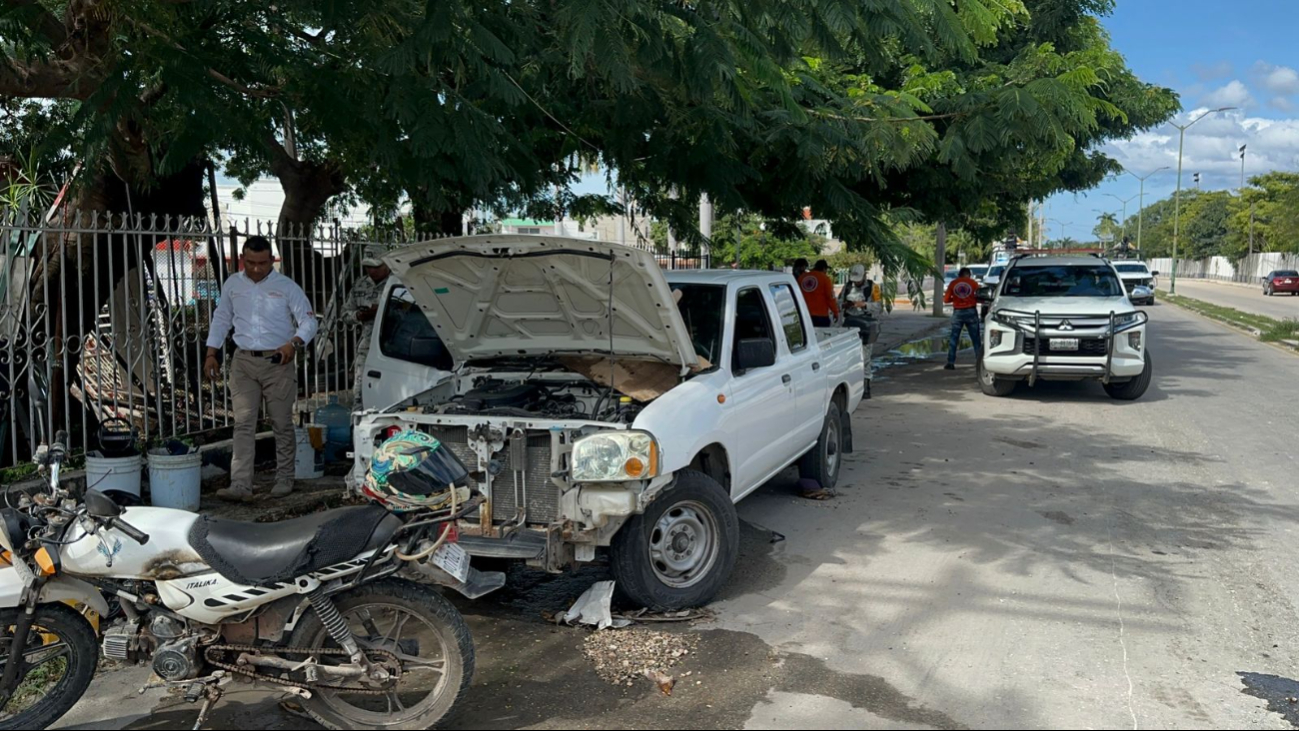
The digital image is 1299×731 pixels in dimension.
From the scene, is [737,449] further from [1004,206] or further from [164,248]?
[1004,206]

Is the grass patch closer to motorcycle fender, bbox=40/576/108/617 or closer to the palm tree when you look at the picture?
motorcycle fender, bbox=40/576/108/617

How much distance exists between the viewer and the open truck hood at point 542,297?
5.81m

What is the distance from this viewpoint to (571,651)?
5.10 metres

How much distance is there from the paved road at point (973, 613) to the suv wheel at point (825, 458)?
23 centimetres

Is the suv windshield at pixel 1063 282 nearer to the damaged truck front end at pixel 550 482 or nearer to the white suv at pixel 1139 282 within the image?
the damaged truck front end at pixel 550 482

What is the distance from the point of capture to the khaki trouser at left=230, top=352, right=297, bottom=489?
7660 mm

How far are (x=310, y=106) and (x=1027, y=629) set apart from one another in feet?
18.9

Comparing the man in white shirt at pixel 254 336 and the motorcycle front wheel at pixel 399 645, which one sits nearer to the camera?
the motorcycle front wheel at pixel 399 645

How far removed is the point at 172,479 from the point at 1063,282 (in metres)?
11.8

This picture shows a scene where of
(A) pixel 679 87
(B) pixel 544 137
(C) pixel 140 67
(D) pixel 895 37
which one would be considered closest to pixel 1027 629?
(D) pixel 895 37

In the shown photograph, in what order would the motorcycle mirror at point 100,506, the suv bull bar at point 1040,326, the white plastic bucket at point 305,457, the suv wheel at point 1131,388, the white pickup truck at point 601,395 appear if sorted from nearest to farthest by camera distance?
the motorcycle mirror at point 100,506 < the white pickup truck at point 601,395 < the white plastic bucket at point 305,457 < the suv bull bar at point 1040,326 < the suv wheel at point 1131,388

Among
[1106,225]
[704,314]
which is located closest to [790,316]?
[704,314]

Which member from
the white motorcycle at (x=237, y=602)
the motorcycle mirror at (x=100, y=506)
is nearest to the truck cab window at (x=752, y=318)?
the white motorcycle at (x=237, y=602)

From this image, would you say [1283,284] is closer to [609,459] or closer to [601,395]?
[601,395]
